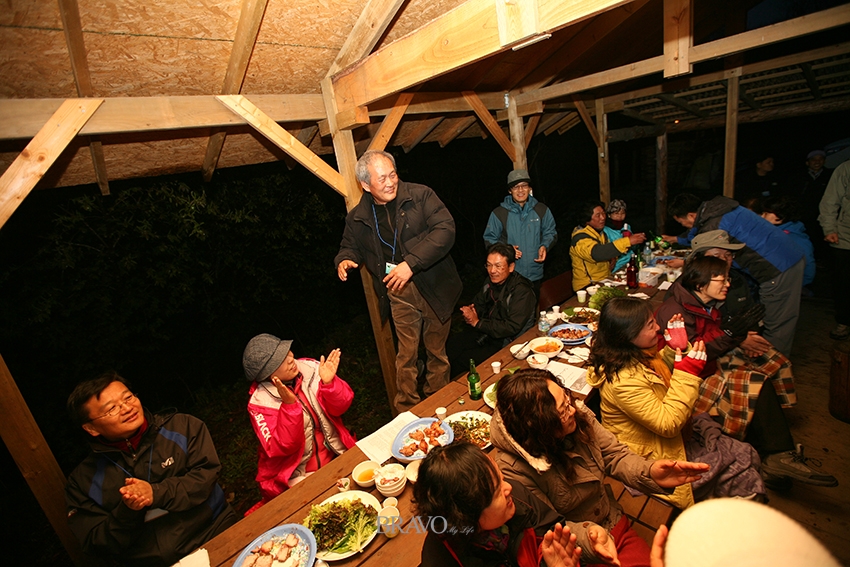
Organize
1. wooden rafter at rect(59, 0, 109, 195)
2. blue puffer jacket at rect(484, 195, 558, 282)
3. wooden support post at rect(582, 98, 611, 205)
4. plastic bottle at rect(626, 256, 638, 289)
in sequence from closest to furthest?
wooden rafter at rect(59, 0, 109, 195), plastic bottle at rect(626, 256, 638, 289), blue puffer jacket at rect(484, 195, 558, 282), wooden support post at rect(582, 98, 611, 205)

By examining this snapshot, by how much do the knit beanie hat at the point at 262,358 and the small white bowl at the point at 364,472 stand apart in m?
0.84

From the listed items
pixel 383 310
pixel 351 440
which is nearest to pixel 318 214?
pixel 383 310

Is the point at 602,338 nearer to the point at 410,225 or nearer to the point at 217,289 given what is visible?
the point at 410,225

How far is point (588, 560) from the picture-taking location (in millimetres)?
1605

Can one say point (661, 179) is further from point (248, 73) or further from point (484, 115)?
point (248, 73)

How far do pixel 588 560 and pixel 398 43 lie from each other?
3437 millimetres

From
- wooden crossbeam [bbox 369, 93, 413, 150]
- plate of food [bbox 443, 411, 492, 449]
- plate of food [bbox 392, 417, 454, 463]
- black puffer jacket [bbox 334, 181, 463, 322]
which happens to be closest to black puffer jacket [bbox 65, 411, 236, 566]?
plate of food [bbox 392, 417, 454, 463]

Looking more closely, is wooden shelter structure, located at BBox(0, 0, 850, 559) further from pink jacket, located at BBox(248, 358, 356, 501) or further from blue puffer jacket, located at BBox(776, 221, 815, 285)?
blue puffer jacket, located at BBox(776, 221, 815, 285)

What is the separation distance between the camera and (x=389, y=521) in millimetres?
1757

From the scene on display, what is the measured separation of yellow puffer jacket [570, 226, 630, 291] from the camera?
453cm

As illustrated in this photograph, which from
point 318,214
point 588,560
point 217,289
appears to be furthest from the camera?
point 318,214

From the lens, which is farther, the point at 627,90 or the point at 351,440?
the point at 627,90

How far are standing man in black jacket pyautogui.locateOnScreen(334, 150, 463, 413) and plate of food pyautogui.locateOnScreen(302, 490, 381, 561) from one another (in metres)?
1.65

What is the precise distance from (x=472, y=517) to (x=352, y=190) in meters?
3.35
